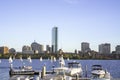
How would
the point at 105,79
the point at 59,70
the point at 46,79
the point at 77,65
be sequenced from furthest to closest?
the point at 77,65 → the point at 59,70 → the point at 46,79 → the point at 105,79

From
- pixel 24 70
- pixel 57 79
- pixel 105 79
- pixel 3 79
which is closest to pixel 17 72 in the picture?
pixel 24 70

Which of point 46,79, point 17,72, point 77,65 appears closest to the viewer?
point 46,79

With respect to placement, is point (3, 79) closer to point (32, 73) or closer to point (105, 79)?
point (32, 73)

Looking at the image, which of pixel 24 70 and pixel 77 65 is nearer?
pixel 24 70

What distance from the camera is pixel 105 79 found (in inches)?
2025

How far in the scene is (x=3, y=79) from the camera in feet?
289

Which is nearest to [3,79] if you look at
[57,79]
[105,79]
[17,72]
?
[17,72]

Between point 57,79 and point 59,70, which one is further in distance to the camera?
point 59,70

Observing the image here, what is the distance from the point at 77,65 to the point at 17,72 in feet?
107

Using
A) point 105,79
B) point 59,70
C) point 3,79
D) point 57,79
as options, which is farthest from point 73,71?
point 105,79

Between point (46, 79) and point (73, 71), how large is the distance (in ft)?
99.6

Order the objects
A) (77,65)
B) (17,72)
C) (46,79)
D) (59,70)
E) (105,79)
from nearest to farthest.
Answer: (105,79) < (46,79) < (59,70) < (17,72) < (77,65)

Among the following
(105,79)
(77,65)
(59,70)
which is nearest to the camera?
(105,79)

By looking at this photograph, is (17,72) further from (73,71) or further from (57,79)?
(57,79)
